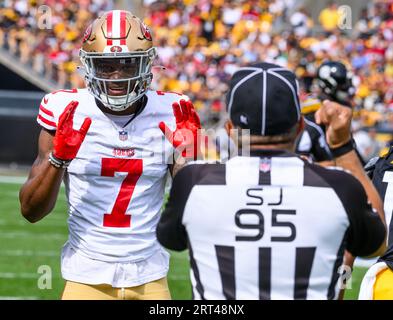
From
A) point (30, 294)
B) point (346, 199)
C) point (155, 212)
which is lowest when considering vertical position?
point (30, 294)

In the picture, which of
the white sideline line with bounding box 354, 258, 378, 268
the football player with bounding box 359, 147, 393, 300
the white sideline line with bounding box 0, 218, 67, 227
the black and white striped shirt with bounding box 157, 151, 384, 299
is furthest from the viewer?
the white sideline line with bounding box 0, 218, 67, 227

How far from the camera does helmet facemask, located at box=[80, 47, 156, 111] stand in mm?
3775

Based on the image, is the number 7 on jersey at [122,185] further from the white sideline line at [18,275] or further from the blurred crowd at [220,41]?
the blurred crowd at [220,41]

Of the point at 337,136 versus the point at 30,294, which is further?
the point at 30,294

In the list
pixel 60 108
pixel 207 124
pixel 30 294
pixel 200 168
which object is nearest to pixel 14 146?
pixel 207 124

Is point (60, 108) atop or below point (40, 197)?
atop

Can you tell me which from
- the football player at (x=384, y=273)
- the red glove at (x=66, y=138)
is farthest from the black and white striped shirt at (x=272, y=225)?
the football player at (x=384, y=273)

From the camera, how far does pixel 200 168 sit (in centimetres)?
281

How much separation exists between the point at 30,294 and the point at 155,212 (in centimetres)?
360

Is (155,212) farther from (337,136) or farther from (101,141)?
(337,136)

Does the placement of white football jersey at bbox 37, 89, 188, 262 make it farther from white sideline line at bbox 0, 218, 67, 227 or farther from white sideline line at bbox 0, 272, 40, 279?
white sideline line at bbox 0, 218, 67, 227

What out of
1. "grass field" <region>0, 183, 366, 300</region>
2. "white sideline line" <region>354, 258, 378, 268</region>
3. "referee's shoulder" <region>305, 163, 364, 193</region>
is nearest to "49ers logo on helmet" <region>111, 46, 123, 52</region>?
"referee's shoulder" <region>305, 163, 364, 193</region>

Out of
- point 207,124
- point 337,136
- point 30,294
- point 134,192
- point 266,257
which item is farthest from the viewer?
point 207,124

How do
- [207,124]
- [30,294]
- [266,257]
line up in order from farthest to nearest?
[207,124] < [30,294] < [266,257]
